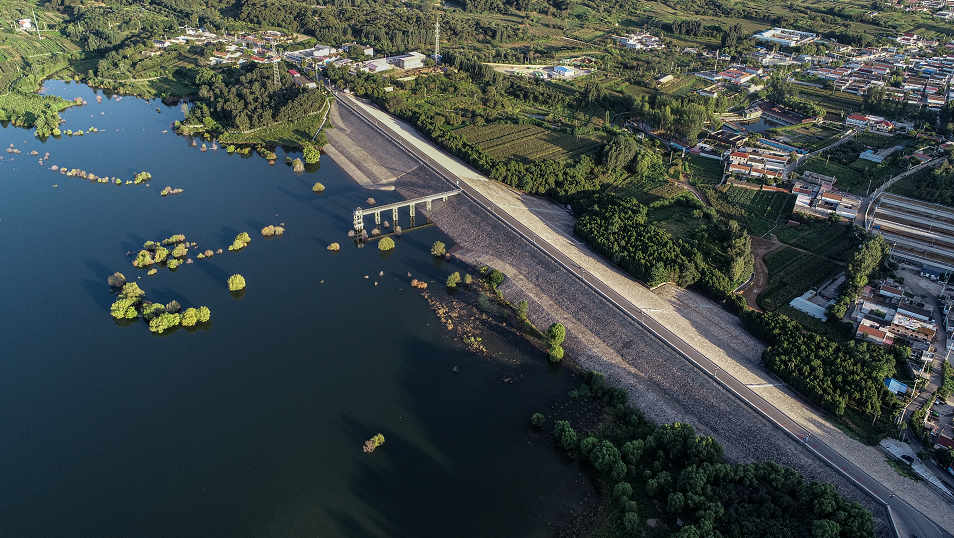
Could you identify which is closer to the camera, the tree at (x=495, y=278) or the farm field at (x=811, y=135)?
the tree at (x=495, y=278)

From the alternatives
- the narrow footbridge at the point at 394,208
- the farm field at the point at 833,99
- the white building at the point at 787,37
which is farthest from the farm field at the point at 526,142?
the white building at the point at 787,37

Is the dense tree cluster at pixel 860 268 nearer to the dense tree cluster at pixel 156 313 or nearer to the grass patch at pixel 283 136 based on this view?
the dense tree cluster at pixel 156 313

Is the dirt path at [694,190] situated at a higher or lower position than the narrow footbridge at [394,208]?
higher

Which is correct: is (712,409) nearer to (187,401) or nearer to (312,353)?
(312,353)

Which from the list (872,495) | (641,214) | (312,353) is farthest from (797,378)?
(312,353)

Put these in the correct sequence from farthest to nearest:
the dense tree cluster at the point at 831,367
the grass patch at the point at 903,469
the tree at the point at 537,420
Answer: the tree at the point at 537,420, the dense tree cluster at the point at 831,367, the grass patch at the point at 903,469

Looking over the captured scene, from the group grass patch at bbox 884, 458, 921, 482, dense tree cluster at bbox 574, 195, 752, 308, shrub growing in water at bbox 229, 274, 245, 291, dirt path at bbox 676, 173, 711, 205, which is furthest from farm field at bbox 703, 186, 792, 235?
shrub growing in water at bbox 229, 274, 245, 291

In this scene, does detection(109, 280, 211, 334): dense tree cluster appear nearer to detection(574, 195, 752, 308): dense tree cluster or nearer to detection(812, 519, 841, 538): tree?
detection(574, 195, 752, 308): dense tree cluster

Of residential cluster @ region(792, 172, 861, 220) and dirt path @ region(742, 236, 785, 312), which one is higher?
residential cluster @ region(792, 172, 861, 220)
